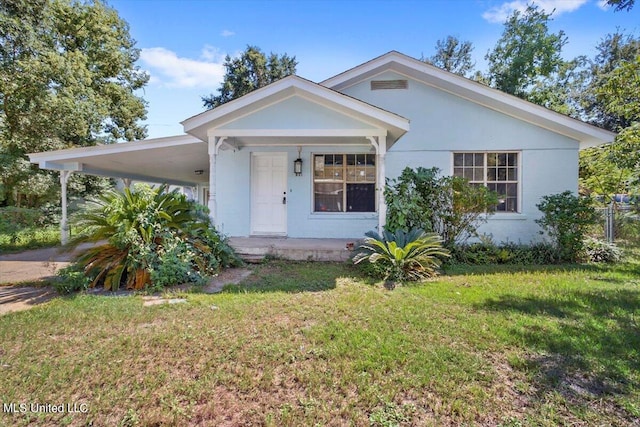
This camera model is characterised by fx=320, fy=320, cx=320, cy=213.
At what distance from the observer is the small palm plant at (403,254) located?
5.63 metres

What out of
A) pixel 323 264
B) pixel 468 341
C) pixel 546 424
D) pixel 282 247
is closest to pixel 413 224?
pixel 323 264

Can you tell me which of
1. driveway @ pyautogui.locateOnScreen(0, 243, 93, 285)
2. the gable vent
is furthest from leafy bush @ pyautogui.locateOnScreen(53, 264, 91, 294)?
the gable vent

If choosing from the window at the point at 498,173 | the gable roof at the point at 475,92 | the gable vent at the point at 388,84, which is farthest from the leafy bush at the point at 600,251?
the gable vent at the point at 388,84

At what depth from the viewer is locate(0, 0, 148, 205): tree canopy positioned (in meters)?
12.4

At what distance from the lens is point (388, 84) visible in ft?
28.3

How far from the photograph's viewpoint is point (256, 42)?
75.8ft

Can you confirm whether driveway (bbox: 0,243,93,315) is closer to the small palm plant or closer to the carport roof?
the carport roof

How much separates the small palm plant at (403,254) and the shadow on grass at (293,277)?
575mm

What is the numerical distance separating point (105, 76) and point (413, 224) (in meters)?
21.3

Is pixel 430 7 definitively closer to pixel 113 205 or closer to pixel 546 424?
pixel 113 205

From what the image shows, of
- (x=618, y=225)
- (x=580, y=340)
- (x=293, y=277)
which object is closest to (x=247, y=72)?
(x=293, y=277)

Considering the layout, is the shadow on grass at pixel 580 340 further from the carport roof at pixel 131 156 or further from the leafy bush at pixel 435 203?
the carport roof at pixel 131 156

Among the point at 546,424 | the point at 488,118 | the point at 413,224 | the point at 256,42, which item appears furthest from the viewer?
the point at 256,42

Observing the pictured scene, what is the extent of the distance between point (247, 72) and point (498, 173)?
20063 mm
